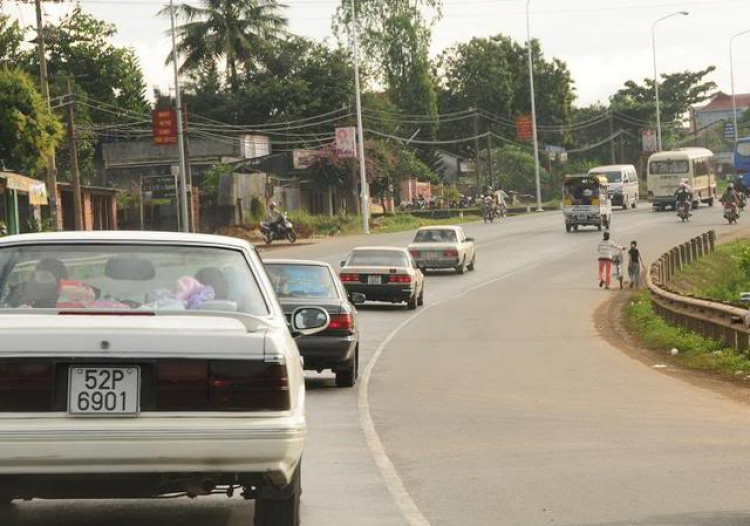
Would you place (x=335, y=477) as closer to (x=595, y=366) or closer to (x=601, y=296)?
(x=595, y=366)

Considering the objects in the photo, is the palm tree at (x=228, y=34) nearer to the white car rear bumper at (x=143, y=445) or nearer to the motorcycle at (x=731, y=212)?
the motorcycle at (x=731, y=212)

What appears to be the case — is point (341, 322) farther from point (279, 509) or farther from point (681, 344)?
point (279, 509)

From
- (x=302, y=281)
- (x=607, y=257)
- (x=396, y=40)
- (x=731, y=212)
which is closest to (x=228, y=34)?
(x=396, y=40)

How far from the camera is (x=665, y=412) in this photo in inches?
584

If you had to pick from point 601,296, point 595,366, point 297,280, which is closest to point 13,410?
point 297,280

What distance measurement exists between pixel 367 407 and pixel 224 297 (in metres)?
8.13

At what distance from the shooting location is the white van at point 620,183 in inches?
3305

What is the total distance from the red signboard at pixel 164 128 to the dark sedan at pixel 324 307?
54160 millimetres

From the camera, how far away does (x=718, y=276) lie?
1827 inches

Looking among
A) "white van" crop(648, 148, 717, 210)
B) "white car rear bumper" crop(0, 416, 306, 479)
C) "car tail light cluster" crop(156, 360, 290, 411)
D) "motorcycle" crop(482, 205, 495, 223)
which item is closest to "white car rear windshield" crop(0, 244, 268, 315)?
"car tail light cluster" crop(156, 360, 290, 411)

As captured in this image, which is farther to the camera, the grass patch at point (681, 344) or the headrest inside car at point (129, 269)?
the grass patch at point (681, 344)

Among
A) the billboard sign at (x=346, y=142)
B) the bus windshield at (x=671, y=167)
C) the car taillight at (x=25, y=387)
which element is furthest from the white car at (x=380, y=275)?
the bus windshield at (x=671, y=167)

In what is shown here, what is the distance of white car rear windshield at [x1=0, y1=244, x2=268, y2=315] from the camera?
24.9 ft

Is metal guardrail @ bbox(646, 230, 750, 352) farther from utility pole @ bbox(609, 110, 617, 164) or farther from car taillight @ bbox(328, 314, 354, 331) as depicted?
utility pole @ bbox(609, 110, 617, 164)
